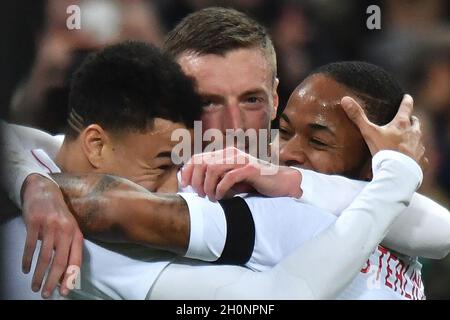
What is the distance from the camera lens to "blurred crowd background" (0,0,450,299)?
1726 mm

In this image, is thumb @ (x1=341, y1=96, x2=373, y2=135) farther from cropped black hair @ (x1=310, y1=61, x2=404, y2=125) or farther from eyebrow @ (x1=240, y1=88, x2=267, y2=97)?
eyebrow @ (x1=240, y1=88, x2=267, y2=97)

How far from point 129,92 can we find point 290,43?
0.43m

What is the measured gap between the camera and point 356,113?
64.4 inches

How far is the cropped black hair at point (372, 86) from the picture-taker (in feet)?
5.48

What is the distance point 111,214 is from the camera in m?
1.44

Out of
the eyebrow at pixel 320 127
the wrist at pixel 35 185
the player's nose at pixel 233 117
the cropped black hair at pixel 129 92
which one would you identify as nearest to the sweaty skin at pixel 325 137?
the eyebrow at pixel 320 127

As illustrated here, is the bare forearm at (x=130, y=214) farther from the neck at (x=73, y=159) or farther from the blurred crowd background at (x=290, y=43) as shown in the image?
the blurred crowd background at (x=290, y=43)

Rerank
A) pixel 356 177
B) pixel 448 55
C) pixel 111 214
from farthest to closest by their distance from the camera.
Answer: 1. pixel 448 55
2. pixel 356 177
3. pixel 111 214

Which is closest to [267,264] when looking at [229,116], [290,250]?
[290,250]

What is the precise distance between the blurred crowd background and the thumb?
16 centimetres

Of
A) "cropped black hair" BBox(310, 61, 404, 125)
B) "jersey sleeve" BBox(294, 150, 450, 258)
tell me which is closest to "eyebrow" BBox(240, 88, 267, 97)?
"cropped black hair" BBox(310, 61, 404, 125)
